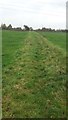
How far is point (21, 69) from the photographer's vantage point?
684 inches

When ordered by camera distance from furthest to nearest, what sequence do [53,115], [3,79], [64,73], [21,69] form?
[21,69] < [64,73] < [3,79] < [53,115]

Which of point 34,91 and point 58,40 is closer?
point 34,91

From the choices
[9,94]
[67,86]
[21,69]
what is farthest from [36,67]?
[9,94]

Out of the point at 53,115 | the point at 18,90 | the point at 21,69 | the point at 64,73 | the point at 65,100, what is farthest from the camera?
the point at 21,69

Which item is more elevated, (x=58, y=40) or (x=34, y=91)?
(x=58, y=40)

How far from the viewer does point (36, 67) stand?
17.9 meters

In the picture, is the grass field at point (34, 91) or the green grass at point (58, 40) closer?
the grass field at point (34, 91)

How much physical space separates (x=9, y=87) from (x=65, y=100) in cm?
270

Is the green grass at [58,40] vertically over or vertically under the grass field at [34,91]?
over

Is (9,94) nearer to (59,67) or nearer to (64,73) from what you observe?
(64,73)

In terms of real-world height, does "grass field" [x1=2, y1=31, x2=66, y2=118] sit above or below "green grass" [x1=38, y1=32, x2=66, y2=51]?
below

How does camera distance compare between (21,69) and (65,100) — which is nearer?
(65,100)

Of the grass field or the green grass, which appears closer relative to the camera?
the grass field

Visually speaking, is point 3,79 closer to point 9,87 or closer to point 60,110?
point 9,87
